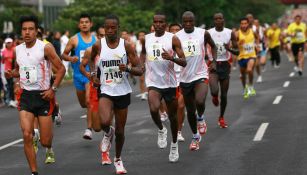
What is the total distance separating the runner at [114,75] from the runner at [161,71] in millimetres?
997

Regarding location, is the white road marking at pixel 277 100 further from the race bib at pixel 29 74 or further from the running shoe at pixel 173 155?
the race bib at pixel 29 74

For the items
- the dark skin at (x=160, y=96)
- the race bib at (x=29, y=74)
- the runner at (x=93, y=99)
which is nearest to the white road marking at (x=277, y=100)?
Result: the runner at (x=93, y=99)

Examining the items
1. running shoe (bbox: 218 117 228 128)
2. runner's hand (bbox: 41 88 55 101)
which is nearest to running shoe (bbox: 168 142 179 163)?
runner's hand (bbox: 41 88 55 101)

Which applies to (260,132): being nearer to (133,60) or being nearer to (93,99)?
(93,99)

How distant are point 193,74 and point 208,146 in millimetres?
1069

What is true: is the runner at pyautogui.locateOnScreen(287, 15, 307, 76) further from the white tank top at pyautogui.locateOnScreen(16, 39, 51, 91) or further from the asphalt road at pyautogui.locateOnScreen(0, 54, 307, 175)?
the white tank top at pyautogui.locateOnScreen(16, 39, 51, 91)

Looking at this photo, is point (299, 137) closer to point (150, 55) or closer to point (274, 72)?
point (150, 55)

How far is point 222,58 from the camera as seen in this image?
15.4 m

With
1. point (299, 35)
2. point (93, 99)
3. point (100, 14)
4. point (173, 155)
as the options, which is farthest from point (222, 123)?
point (100, 14)

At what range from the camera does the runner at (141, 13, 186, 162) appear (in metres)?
11.1

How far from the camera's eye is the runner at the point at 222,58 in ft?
47.9

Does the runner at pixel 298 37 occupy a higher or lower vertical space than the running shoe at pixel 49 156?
lower

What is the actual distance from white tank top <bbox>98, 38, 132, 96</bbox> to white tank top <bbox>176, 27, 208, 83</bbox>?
218 cm

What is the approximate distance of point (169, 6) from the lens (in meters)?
67.6
